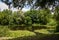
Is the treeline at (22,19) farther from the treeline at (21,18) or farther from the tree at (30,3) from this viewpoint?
the tree at (30,3)

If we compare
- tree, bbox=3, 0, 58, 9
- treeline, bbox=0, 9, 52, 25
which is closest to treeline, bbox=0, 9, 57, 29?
treeline, bbox=0, 9, 52, 25

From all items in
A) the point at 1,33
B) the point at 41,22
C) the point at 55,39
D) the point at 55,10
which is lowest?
the point at 41,22

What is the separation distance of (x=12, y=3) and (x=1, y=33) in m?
9.74

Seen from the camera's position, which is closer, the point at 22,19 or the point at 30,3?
the point at 30,3

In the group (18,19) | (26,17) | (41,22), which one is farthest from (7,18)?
(41,22)

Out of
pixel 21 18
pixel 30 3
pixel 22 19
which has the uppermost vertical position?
pixel 30 3

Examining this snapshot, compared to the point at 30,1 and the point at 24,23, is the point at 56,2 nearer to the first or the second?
the point at 30,1

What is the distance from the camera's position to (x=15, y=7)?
16156mm

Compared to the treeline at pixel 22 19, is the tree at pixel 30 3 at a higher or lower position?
higher

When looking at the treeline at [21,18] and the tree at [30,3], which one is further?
the treeline at [21,18]

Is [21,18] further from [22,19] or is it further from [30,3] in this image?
[30,3]

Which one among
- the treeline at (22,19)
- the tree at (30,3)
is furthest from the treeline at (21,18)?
the tree at (30,3)

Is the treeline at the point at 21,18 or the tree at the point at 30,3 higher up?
the tree at the point at 30,3

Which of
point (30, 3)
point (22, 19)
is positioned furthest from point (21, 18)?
point (30, 3)
